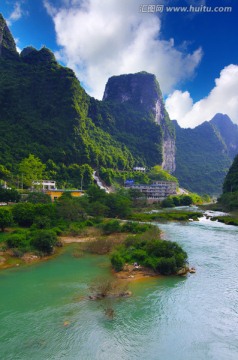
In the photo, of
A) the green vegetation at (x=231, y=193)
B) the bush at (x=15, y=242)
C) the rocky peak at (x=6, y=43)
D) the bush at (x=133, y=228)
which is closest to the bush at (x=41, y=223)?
the bush at (x=15, y=242)

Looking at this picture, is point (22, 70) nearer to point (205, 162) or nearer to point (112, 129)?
point (112, 129)

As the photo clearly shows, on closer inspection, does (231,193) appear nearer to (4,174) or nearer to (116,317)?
(4,174)

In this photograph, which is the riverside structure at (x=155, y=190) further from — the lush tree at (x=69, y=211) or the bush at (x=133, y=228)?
the bush at (x=133, y=228)

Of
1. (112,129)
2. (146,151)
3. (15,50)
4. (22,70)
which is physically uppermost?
(15,50)

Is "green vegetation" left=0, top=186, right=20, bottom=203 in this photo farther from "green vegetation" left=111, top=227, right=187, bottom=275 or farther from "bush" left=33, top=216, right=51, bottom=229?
"green vegetation" left=111, top=227, right=187, bottom=275

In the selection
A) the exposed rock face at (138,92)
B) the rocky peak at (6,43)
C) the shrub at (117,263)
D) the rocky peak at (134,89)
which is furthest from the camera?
the rocky peak at (134,89)

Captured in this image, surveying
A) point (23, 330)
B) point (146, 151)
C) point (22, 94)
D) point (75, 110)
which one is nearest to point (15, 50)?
point (22, 94)

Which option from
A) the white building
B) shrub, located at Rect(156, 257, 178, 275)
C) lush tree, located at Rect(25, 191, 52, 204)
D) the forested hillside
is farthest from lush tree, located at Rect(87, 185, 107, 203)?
shrub, located at Rect(156, 257, 178, 275)
